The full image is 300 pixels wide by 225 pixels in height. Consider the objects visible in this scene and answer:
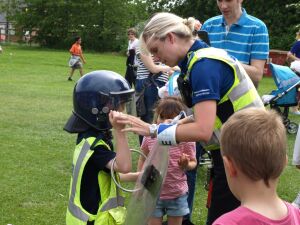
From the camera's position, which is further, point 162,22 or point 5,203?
point 5,203

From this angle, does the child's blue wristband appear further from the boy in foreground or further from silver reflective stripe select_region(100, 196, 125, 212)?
the boy in foreground

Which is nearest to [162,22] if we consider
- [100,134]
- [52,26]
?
[100,134]

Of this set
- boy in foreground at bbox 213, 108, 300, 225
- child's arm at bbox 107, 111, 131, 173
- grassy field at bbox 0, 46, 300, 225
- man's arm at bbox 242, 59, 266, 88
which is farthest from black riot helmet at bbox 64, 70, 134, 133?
grassy field at bbox 0, 46, 300, 225

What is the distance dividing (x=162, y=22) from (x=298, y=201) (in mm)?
3303

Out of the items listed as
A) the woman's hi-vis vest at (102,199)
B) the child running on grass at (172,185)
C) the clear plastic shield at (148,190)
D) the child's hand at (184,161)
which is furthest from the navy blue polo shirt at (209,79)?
the child running on grass at (172,185)

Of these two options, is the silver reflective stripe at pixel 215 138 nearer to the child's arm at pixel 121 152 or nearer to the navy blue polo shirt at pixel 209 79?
the navy blue polo shirt at pixel 209 79

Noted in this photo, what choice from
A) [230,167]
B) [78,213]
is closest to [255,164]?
[230,167]

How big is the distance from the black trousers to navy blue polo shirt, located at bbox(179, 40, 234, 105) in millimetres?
560

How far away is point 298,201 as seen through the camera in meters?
5.67

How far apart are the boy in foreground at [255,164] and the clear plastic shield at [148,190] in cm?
97

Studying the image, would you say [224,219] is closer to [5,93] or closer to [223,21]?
[223,21]

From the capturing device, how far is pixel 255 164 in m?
2.02

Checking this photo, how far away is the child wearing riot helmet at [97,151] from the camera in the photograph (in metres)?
3.26

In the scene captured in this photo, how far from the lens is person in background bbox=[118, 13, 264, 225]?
9.83 ft
